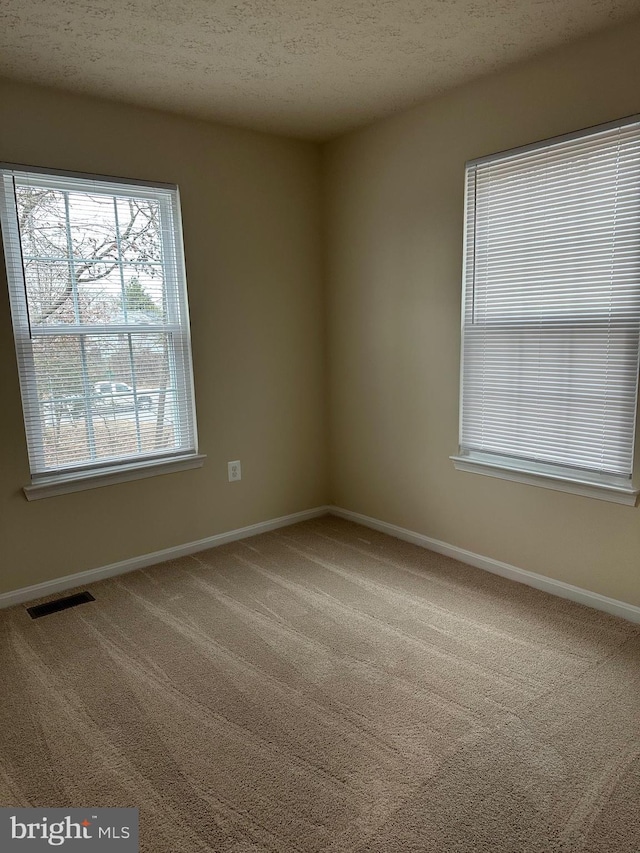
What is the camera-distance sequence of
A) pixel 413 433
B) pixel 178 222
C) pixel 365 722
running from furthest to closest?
pixel 413 433 → pixel 178 222 → pixel 365 722

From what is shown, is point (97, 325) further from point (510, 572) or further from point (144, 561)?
point (510, 572)

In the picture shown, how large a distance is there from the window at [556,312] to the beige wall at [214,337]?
1.21 metres

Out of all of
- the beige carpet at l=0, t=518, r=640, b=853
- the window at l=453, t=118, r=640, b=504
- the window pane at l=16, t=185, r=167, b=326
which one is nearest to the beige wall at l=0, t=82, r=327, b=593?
the window pane at l=16, t=185, r=167, b=326

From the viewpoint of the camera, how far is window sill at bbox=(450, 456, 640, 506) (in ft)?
8.02

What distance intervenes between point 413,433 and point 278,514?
1096mm

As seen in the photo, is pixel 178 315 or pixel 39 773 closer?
pixel 39 773

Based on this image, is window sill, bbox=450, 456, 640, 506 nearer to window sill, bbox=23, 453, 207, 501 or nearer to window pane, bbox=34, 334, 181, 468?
window sill, bbox=23, 453, 207, 501

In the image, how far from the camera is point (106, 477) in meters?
3.00

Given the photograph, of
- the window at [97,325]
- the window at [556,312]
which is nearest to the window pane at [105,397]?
the window at [97,325]

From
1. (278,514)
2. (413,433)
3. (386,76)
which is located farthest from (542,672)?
(386,76)

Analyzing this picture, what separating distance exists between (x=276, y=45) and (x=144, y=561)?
8.62 ft

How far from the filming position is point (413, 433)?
3.36m

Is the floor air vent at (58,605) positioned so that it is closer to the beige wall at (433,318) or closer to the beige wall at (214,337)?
the beige wall at (214,337)

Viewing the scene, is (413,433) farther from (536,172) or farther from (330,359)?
(536,172)
